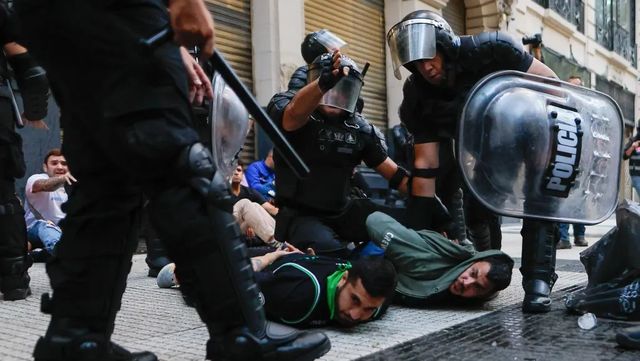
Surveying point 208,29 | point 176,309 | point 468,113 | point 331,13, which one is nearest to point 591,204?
point 468,113

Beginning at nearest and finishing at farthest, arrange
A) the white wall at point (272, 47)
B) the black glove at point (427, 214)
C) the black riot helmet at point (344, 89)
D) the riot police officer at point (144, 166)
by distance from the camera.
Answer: the riot police officer at point (144, 166)
the black riot helmet at point (344, 89)
the black glove at point (427, 214)
the white wall at point (272, 47)

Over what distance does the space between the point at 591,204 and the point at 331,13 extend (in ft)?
18.9

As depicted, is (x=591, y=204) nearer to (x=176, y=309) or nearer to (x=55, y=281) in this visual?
(x=176, y=309)

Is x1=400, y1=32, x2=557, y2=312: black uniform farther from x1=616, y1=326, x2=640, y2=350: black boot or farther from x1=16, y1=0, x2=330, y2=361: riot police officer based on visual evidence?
x1=16, y1=0, x2=330, y2=361: riot police officer

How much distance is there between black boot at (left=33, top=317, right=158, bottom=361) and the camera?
5.11 ft

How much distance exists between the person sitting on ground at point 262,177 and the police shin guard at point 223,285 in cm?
403

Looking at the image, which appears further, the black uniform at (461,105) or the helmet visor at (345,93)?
the helmet visor at (345,93)

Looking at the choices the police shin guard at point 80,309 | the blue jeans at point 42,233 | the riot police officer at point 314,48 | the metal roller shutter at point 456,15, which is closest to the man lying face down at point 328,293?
the police shin guard at point 80,309

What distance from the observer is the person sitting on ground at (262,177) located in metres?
5.58

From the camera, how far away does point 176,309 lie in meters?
2.93

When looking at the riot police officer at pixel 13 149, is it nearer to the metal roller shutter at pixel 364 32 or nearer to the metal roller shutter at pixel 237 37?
the metal roller shutter at pixel 237 37

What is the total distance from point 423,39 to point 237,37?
4222mm

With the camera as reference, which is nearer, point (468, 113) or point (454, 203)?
point (468, 113)

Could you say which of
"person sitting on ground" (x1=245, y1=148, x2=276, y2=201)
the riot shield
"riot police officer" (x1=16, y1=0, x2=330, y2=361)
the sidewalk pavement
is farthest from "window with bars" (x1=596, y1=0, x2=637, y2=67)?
"riot police officer" (x1=16, y1=0, x2=330, y2=361)
